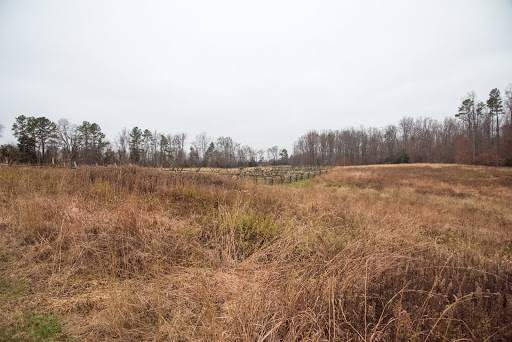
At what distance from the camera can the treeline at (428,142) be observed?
39.3m

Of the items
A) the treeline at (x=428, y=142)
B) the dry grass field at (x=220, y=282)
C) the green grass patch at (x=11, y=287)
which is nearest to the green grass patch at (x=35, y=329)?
the dry grass field at (x=220, y=282)

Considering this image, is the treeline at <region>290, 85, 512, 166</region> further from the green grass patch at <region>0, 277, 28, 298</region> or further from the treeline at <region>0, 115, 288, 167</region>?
the green grass patch at <region>0, 277, 28, 298</region>

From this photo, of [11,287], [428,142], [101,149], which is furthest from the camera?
[428,142]

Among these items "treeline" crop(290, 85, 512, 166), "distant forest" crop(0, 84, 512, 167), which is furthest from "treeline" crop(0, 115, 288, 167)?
"treeline" crop(290, 85, 512, 166)

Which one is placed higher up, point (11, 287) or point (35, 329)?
point (11, 287)

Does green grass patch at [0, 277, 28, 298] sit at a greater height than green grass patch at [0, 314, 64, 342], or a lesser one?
greater

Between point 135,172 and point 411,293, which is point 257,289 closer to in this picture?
point 411,293

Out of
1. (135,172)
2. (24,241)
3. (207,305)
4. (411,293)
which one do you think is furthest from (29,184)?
(411,293)

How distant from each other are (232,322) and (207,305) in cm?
30

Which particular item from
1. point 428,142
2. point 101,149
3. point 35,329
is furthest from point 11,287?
point 428,142

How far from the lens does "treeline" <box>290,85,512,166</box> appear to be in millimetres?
39256

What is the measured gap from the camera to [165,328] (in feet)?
6.43

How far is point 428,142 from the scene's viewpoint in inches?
2456

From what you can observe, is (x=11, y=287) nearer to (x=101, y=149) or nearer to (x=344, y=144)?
(x=101, y=149)
